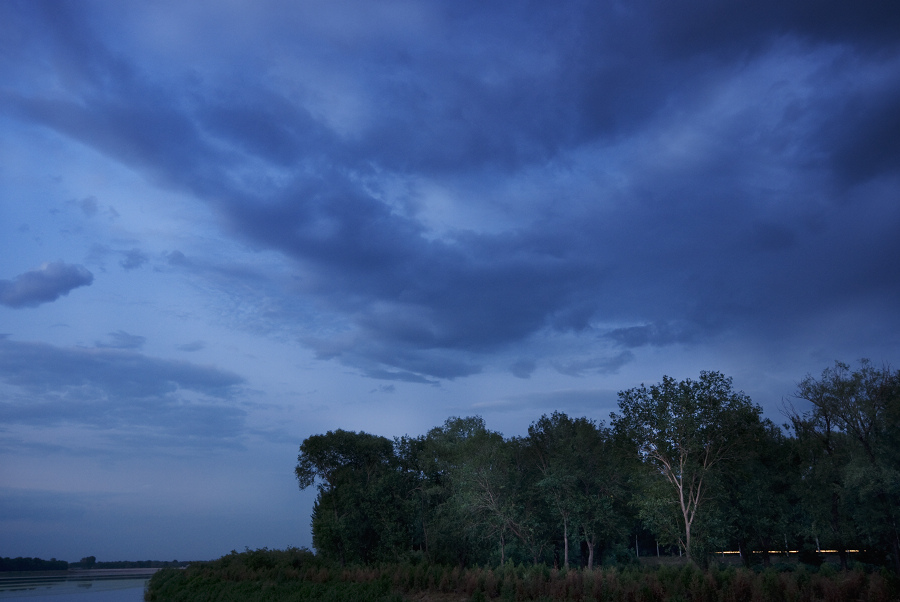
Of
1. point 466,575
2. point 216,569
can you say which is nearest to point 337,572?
point 466,575

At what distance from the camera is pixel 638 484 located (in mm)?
43188

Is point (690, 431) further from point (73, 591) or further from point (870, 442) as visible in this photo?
point (73, 591)

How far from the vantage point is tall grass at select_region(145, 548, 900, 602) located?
21172mm

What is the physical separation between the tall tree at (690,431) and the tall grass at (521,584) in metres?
6.61

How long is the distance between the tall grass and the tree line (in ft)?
25.9

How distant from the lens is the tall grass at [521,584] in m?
21.2

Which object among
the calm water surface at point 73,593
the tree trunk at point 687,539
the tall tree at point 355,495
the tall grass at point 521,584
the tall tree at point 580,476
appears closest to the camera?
the tall grass at point 521,584

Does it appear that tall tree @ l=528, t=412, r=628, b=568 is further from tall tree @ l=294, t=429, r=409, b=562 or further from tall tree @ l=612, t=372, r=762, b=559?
tall tree @ l=294, t=429, r=409, b=562

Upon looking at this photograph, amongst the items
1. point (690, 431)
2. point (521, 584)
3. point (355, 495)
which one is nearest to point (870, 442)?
point (690, 431)

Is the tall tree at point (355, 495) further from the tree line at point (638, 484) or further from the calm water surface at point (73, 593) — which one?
the calm water surface at point (73, 593)

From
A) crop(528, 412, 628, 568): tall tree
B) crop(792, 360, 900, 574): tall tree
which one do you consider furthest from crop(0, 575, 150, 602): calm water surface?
crop(792, 360, 900, 574): tall tree

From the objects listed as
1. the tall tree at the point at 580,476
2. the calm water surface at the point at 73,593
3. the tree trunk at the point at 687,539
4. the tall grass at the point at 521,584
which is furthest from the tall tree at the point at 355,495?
the tree trunk at the point at 687,539

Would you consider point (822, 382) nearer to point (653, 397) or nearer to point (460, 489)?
point (653, 397)

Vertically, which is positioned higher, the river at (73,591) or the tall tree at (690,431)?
the tall tree at (690,431)
